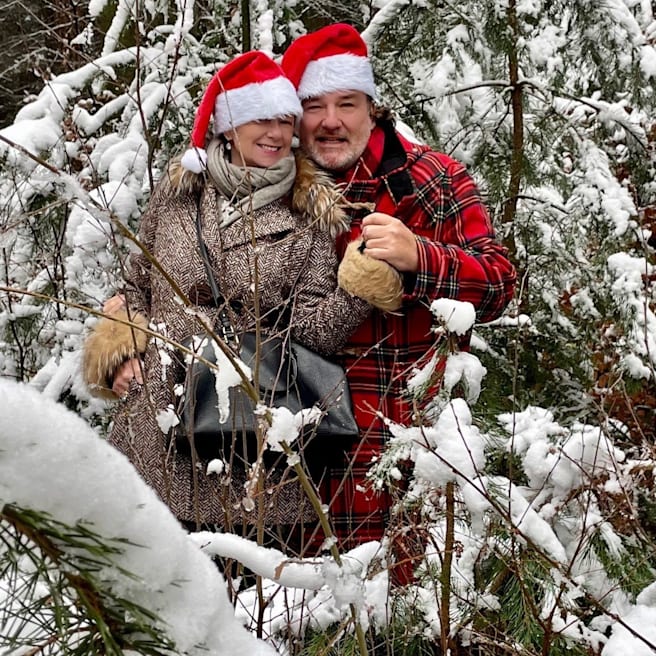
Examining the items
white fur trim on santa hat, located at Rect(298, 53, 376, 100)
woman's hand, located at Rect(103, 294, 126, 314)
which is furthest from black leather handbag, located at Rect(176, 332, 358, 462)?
white fur trim on santa hat, located at Rect(298, 53, 376, 100)

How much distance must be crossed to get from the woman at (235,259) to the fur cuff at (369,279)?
0.07 m

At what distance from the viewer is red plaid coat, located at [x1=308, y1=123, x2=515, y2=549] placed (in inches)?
114

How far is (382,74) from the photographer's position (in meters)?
4.29

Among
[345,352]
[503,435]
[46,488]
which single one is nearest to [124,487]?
[46,488]

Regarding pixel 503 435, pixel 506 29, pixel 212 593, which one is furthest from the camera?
pixel 506 29

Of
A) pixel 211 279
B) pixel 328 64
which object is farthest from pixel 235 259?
pixel 328 64

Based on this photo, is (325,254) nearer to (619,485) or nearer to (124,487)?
(619,485)

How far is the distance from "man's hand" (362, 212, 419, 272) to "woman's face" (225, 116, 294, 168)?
424 mm

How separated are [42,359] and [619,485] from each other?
3.59m

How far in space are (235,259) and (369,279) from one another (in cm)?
46

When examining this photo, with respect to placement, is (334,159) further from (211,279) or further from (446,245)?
(211,279)

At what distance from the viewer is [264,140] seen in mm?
2906

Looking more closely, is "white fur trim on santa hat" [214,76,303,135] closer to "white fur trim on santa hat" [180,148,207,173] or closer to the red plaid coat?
"white fur trim on santa hat" [180,148,207,173]

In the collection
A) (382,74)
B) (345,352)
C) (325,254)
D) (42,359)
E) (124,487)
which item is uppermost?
(124,487)
